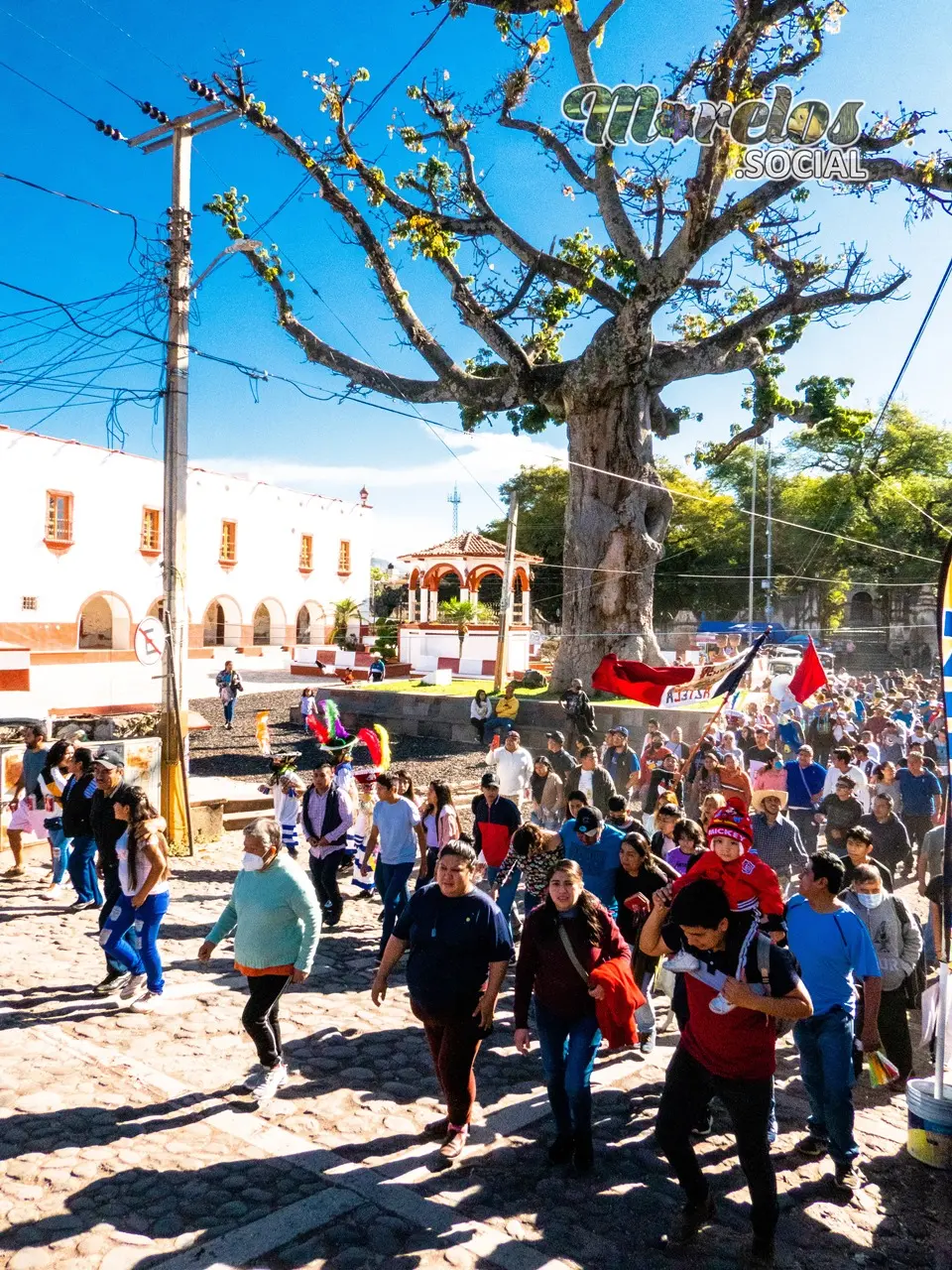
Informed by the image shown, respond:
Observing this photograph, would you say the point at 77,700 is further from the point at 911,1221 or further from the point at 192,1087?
the point at 911,1221

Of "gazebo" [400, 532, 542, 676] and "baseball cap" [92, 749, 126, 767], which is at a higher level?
"gazebo" [400, 532, 542, 676]

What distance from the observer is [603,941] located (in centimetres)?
438

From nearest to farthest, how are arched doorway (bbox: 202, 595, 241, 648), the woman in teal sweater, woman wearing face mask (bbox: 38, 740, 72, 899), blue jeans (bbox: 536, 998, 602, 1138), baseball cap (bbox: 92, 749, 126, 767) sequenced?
blue jeans (bbox: 536, 998, 602, 1138)
the woman in teal sweater
woman wearing face mask (bbox: 38, 740, 72, 899)
baseball cap (bbox: 92, 749, 126, 767)
arched doorway (bbox: 202, 595, 241, 648)

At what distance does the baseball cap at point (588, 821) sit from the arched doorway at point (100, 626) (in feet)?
102

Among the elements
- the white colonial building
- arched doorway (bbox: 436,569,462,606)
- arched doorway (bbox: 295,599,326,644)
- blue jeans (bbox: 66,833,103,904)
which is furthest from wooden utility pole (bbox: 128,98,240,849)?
arched doorway (bbox: 295,599,326,644)

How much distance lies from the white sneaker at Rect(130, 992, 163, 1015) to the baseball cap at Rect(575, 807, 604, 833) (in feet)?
9.90

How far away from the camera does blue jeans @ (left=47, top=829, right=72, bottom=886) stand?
347 inches

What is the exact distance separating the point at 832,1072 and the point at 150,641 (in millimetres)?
8480

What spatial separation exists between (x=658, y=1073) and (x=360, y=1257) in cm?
246

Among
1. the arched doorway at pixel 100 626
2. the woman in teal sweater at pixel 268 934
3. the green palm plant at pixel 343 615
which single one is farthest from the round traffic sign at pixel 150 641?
the green palm plant at pixel 343 615

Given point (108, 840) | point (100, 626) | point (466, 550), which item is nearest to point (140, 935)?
point (108, 840)

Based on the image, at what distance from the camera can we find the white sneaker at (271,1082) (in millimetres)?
4867

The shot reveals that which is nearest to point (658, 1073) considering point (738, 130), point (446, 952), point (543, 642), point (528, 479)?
point (446, 952)

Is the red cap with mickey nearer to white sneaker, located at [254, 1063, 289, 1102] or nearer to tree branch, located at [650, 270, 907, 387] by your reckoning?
white sneaker, located at [254, 1063, 289, 1102]
